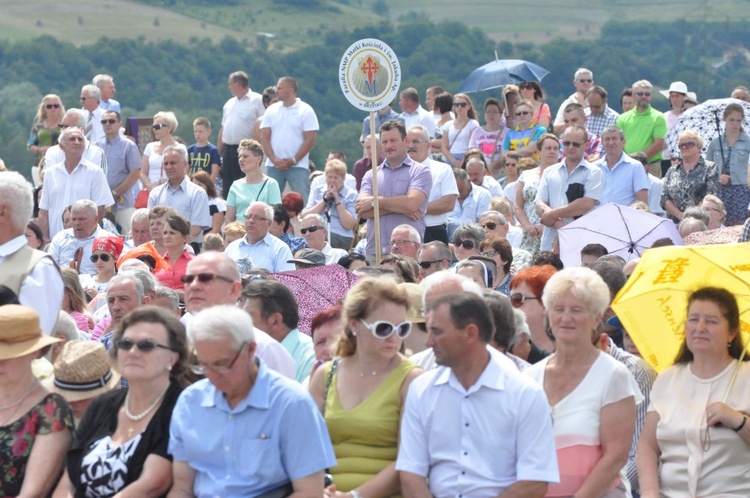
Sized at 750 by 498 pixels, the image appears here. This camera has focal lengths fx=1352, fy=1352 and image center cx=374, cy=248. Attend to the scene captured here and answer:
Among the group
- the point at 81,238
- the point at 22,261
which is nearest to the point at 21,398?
the point at 22,261

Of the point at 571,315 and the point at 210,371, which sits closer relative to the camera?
the point at 210,371

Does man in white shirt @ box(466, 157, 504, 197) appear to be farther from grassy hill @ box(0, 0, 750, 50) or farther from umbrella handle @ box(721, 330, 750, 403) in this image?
grassy hill @ box(0, 0, 750, 50)

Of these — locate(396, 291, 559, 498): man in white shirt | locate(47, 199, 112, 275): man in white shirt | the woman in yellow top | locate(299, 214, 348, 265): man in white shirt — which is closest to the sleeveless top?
the woman in yellow top

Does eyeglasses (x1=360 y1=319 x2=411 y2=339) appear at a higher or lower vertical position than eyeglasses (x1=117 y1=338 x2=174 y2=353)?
higher

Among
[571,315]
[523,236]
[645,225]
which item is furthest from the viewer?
[523,236]

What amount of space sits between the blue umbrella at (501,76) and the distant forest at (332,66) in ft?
30.4

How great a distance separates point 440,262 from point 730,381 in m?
3.82

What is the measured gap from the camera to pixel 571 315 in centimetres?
603

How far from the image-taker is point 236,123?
17250 mm

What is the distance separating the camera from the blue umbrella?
19734mm

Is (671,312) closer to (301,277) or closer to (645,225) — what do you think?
(301,277)

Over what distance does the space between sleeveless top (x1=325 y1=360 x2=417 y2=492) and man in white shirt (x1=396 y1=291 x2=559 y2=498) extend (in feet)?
0.49

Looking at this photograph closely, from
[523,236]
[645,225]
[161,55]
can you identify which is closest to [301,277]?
[645,225]

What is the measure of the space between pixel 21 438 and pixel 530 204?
8.32 meters
